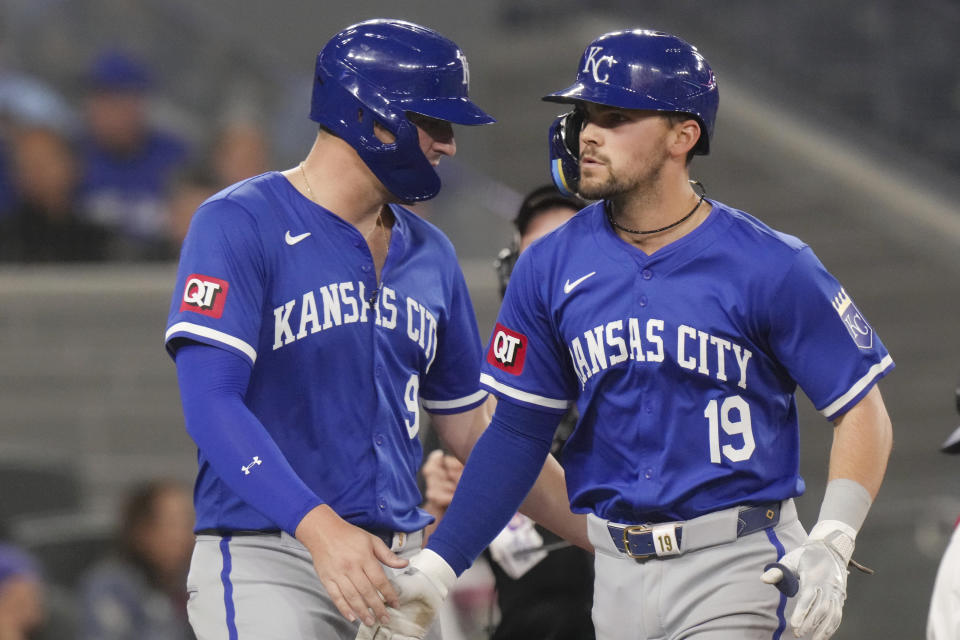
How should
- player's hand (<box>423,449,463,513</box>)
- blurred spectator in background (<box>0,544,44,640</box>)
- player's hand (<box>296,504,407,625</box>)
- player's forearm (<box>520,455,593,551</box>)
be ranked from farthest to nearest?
blurred spectator in background (<box>0,544,44,640</box>), player's hand (<box>423,449,463,513</box>), player's forearm (<box>520,455,593,551</box>), player's hand (<box>296,504,407,625</box>)

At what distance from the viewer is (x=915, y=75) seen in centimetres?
1246

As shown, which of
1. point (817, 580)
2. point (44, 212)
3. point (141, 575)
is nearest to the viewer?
point (817, 580)

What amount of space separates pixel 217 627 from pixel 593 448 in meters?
1.00

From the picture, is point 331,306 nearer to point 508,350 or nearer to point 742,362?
point 508,350

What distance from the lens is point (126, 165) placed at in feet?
32.0

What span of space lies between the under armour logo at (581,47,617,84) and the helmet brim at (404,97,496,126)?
28 centimetres

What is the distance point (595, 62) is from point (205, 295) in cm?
109

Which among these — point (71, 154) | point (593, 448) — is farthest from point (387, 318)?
point (71, 154)


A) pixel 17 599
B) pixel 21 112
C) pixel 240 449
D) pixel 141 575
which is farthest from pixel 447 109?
pixel 21 112

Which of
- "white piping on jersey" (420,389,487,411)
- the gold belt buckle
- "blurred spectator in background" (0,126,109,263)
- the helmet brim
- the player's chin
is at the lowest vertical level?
"blurred spectator in background" (0,126,109,263)

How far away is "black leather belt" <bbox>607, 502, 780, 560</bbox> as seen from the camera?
326 cm

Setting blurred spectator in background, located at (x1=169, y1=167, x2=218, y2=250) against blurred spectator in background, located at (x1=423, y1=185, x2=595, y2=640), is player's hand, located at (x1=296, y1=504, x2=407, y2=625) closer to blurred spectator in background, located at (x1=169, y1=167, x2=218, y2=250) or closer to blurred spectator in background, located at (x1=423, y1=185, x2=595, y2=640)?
blurred spectator in background, located at (x1=423, y1=185, x2=595, y2=640)

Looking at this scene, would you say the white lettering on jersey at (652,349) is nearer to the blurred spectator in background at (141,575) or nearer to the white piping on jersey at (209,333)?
the white piping on jersey at (209,333)

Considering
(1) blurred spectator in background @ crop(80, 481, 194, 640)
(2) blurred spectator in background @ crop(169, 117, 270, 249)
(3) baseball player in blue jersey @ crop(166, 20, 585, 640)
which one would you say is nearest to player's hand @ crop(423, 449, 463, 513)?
(3) baseball player in blue jersey @ crop(166, 20, 585, 640)
